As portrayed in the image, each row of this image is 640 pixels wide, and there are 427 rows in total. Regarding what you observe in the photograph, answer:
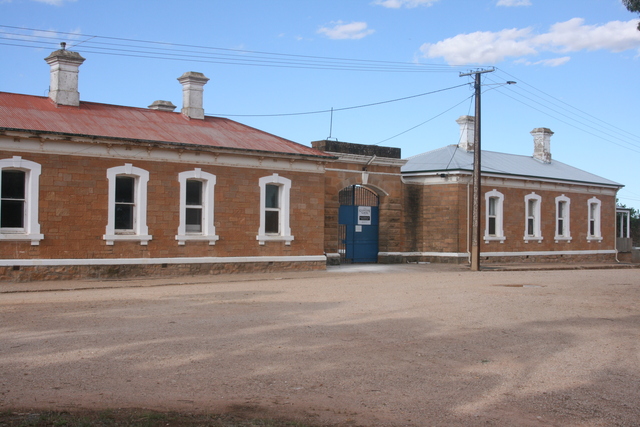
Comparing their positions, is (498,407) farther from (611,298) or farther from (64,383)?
(611,298)

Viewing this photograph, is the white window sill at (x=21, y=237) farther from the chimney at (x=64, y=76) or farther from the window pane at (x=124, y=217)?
the chimney at (x=64, y=76)

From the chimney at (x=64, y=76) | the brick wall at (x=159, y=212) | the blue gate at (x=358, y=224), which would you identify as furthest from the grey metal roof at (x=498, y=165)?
the chimney at (x=64, y=76)

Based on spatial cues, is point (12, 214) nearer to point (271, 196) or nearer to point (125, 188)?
point (125, 188)

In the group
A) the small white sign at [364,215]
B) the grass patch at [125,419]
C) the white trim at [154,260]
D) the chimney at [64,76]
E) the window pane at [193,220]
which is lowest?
the grass patch at [125,419]

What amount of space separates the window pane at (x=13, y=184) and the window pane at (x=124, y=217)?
2.56 metres

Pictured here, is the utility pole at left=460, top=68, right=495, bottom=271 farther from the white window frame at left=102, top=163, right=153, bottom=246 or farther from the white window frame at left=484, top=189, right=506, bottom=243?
the white window frame at left=102, top=163, right=153, bottom=246

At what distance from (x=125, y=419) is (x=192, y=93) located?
61.8 feet

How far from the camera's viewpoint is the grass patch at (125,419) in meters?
5.65

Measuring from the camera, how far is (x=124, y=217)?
19.7 m

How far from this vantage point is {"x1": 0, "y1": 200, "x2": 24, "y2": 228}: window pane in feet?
58.5

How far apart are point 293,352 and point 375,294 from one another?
717cm

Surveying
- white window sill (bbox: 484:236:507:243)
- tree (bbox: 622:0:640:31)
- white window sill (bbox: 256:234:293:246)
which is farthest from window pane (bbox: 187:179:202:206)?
white window sill (bbox: 484:236:507:243)

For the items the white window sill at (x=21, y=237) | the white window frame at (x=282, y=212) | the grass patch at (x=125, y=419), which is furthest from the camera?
the white window frame at (x=282, y=212)

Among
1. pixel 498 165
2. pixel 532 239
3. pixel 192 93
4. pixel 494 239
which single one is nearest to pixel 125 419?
pixel 192 93
